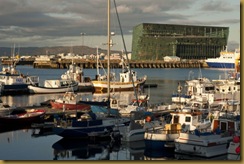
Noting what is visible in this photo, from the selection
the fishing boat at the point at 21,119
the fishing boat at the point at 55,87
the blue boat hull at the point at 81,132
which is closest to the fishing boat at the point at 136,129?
the blue boat hull at the point at 81,132

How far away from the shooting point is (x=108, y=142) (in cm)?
1702

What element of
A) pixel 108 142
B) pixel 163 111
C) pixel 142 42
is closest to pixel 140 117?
pixel 108 142

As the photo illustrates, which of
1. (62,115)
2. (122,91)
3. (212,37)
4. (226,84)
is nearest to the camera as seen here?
(62,115)

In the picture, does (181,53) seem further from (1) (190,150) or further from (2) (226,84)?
(1) (190,150)

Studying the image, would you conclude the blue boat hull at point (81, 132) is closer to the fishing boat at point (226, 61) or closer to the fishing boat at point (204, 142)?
the fishing boat at point (204, 142)

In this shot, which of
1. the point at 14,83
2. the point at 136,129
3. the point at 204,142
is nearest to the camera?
the point at 204,142

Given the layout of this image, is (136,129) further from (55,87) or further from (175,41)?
(175,41)

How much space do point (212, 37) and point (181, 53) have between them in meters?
10.6

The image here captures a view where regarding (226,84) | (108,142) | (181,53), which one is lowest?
(108,142)

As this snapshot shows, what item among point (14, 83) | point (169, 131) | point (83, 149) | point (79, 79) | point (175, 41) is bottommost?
point (83, 149)

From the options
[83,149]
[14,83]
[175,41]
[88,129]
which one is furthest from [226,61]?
[83,149]

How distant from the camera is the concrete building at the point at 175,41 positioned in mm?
135125

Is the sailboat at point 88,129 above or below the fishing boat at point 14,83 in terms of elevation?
below

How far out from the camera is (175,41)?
13512 centimetres
